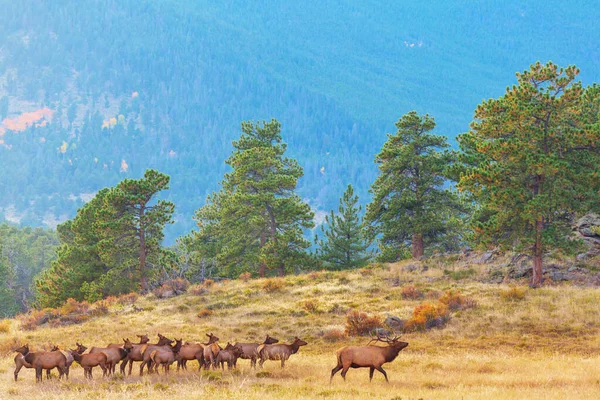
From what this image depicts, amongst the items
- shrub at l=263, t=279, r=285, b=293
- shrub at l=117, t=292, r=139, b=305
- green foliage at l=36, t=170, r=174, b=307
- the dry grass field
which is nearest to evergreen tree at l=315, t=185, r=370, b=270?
the dry grass field

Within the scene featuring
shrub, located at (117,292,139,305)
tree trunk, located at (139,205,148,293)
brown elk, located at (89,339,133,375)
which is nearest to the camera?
brown elk, located at (89,339,133,375)

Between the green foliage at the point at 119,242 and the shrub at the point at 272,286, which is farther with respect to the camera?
the green foliage at the point at 119,242

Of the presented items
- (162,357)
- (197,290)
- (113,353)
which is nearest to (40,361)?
(113,353)

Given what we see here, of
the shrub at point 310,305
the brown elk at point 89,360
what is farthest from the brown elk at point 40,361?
the shrub at point 310,305

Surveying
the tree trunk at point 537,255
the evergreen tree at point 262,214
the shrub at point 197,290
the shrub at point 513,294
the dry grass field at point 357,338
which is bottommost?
the dry grass field at point 357,338

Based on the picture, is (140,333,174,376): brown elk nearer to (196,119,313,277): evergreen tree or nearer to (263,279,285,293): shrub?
(263,279,285,293): shrub

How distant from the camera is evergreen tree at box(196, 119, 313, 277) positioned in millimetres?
46938

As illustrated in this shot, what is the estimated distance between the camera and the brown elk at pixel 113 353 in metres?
18.7

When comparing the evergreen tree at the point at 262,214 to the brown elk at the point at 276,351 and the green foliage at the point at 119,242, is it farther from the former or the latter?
the brown elk at the point at 276,351

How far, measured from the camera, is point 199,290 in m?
39.4

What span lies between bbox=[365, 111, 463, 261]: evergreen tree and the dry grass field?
10.7 ft

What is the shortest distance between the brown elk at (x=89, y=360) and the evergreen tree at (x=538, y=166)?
2004 cm

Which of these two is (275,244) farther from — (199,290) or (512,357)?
(512,357)

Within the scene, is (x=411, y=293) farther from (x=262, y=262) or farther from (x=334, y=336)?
(x=262, y=262)
